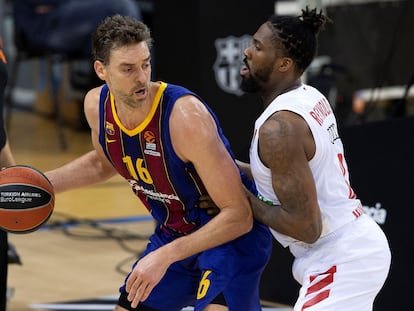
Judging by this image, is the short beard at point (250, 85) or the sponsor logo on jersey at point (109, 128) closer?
the short beard at point (250, 85)

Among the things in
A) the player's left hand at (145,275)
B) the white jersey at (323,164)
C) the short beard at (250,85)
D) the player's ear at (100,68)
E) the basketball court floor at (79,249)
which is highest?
the player's ear at (100,68)

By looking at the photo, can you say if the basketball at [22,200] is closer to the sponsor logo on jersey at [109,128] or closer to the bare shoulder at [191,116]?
the sponsor logo on jersey at [109,128]

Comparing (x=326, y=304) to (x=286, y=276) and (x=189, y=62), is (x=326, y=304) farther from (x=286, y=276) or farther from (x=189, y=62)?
(x=189, y=62)

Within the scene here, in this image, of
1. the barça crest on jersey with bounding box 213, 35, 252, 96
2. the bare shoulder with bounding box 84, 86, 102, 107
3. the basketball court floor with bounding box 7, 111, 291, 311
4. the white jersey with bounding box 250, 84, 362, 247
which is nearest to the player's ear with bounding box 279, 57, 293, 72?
the white jersey with bounding box 250, 84, 362, 247

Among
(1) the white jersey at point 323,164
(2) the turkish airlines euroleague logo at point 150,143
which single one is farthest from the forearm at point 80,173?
(1) the white jersey at point 323,164

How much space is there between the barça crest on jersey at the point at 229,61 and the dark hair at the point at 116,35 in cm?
268

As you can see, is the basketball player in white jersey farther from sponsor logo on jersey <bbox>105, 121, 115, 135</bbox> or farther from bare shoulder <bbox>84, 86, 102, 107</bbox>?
bare shoulder <bbox>84, 86, 102, 107</bbox>

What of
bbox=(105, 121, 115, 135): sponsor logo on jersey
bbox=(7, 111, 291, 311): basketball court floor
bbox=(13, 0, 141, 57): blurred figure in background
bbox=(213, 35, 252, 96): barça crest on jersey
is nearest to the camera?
bbox=(105, 121, 115, 135): sponsor logo on jersey

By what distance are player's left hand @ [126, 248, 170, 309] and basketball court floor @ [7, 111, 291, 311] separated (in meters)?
2.21

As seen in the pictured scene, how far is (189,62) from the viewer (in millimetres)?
7219

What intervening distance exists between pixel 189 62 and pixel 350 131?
1.45m

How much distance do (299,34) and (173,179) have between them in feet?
2.73

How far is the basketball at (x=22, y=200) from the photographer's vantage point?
4.70 m

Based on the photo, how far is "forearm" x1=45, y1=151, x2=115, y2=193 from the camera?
16.8 ft
